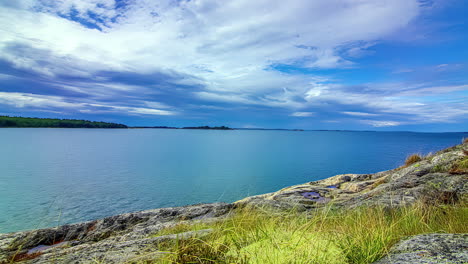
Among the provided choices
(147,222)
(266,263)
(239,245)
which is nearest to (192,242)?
(239,245)

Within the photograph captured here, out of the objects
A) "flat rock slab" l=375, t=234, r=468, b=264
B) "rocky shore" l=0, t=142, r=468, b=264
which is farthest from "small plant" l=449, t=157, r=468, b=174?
"flat rock slab" l=375, t=234, r=468, b=264

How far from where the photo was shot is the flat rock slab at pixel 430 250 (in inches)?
88.5

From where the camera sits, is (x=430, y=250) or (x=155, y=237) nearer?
(x=430, y=250)

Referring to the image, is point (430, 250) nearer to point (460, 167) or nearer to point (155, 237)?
point (155, 237)

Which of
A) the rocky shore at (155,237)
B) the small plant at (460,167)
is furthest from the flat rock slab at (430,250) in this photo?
the small plant at (460,167)

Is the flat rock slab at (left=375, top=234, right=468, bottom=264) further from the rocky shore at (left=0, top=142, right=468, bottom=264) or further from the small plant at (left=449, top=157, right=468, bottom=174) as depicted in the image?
the small plant at (left=449, top=157, right=468, bottom=174)

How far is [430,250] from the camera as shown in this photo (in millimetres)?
2475

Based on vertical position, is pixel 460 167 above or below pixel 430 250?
below

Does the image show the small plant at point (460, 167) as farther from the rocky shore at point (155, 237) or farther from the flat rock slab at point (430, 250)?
the flat rock slab at point (430, 250)

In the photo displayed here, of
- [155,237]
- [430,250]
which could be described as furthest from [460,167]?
[155,237]

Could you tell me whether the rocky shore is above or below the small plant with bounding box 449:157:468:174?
below

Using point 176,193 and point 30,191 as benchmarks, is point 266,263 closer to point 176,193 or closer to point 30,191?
point 176,193

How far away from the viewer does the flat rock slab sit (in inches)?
88.5

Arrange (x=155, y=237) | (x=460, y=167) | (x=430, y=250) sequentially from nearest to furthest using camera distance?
(x=430, y=250) < (x=155, y=237) < (x=460, y=167)
